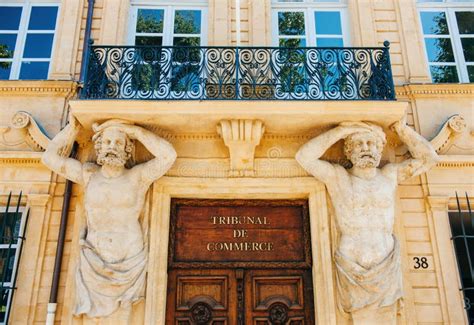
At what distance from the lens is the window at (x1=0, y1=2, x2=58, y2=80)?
7156mm

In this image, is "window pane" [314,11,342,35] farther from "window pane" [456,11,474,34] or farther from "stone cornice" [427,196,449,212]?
"stone cornice" [427,196,449,212]

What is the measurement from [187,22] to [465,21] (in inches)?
169

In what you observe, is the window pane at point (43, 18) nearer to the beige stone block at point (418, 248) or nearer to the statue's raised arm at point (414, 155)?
the statue's raised arm at point (414, 155)

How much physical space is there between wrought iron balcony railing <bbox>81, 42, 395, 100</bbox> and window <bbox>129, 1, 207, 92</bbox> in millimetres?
21

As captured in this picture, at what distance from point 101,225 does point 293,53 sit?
3308 mm

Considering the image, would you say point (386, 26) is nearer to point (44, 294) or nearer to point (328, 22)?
point (328, 22)

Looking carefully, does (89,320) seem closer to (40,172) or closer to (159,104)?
(40,172)

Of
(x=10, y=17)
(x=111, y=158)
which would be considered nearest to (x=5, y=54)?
(x=10, y=17)

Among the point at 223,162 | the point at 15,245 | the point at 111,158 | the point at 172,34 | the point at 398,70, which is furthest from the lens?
the point at 172,34

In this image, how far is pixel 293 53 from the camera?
21.7 feet

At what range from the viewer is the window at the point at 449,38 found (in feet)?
23.8

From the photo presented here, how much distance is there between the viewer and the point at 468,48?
24.4 feet

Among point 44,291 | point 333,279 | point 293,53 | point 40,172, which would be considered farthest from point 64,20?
point 333,279

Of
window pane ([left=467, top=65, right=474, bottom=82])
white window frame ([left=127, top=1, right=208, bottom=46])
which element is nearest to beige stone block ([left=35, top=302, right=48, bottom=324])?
white window frame ([left=127, top=1, right=208, bottom=46])
